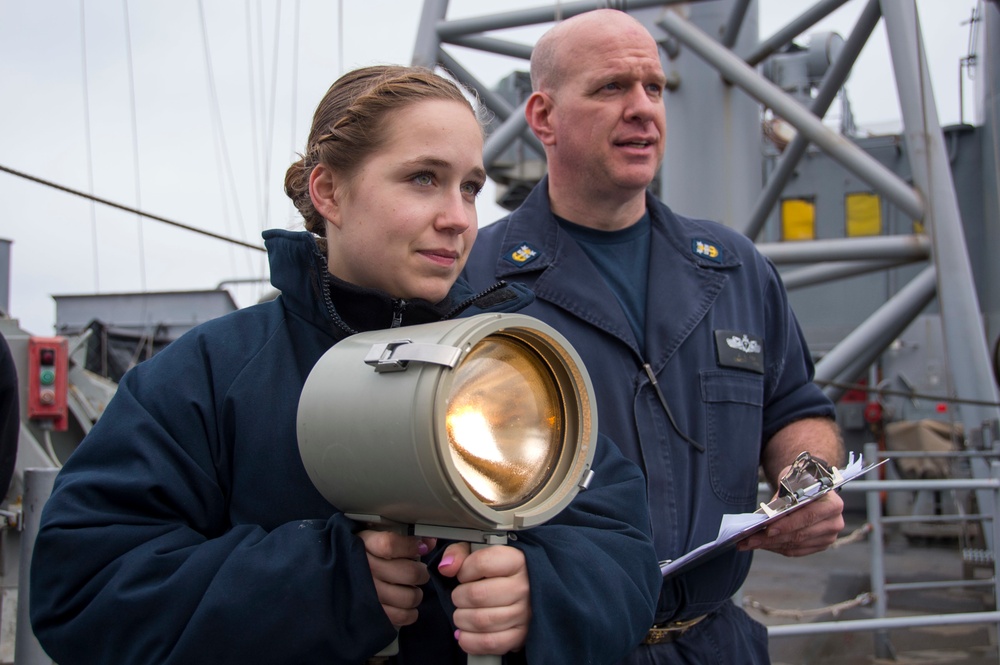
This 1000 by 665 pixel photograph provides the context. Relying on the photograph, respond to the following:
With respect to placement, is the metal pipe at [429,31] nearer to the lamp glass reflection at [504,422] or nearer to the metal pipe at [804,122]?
the metal pipe at [804,122]

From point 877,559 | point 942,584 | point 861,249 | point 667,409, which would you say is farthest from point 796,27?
point 667,409

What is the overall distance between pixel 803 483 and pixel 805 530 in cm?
14

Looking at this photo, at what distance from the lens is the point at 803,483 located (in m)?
1.52

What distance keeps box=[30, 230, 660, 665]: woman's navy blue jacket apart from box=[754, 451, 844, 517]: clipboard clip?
1.20 ft

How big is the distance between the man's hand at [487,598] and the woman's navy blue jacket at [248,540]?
25 millimetres

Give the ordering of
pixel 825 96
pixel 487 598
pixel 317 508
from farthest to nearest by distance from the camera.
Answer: pixel 825 96, pixel 317 508, pixel 487 598

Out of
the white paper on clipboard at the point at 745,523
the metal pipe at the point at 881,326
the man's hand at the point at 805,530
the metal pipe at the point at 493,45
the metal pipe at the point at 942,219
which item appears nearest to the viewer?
the white paper on clipboard at the point at 745,523

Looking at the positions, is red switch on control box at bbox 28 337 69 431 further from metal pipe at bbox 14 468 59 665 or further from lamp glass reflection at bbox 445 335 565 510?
lamp glass reflection at bbox 445 335 565 510

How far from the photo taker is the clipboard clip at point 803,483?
1489mm

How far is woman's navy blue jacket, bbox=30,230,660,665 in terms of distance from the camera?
99 centimetres

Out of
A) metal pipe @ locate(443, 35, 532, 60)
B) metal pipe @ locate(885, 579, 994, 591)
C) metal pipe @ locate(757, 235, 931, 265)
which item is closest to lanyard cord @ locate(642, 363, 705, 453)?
metal pipe @ locate(885, 579, 994, 591)

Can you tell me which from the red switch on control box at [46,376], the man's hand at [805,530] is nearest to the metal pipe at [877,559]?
the man's hand at [805,530]

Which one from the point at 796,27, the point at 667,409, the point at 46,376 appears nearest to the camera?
the point at 667,409

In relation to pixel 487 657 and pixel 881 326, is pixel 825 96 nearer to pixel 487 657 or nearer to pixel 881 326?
pixel 881 326
